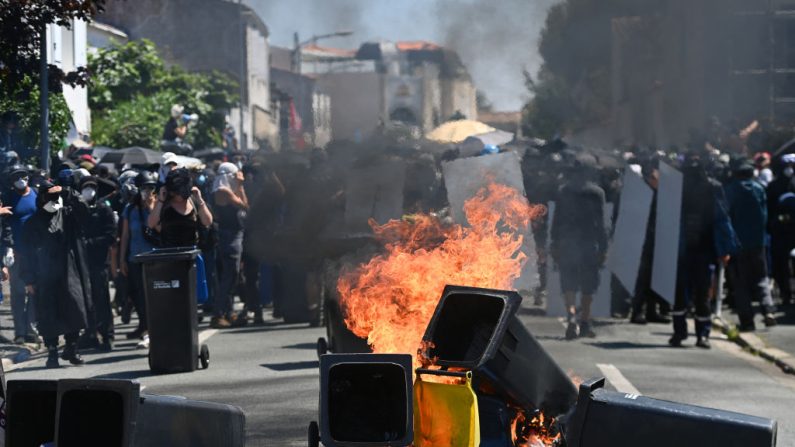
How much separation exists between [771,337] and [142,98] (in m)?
24.4

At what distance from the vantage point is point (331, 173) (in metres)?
14.1

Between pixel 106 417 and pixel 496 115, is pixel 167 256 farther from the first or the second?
pixel 496 115

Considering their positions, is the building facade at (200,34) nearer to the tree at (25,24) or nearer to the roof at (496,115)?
the roof at (496,115)

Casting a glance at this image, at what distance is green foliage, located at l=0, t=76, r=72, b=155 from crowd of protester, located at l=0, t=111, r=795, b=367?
475 mm

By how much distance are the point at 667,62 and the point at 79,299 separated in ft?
100.0

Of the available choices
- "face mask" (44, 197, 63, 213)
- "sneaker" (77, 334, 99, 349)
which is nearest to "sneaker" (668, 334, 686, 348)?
"sneaker" (77, 334, 99, 349)

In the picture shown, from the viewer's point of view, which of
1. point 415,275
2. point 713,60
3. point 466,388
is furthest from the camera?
point 713,60

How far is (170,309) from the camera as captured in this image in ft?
41.5

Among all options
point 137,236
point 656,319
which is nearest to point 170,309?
point 137,236

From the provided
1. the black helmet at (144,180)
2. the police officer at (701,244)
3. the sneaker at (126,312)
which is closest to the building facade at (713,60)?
the police officer at (701,244)

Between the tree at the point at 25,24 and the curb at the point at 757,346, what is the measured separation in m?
7.14

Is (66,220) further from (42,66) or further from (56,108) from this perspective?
(56,108)

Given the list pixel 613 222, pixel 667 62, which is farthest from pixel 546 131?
pixel 613 222

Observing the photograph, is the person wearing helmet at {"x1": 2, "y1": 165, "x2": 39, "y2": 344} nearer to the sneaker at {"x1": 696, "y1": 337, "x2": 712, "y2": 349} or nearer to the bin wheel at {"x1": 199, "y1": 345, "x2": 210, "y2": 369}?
the bin wheel at {"x1": 199, "y1": 345, "x2": 210, "y2": 369}
